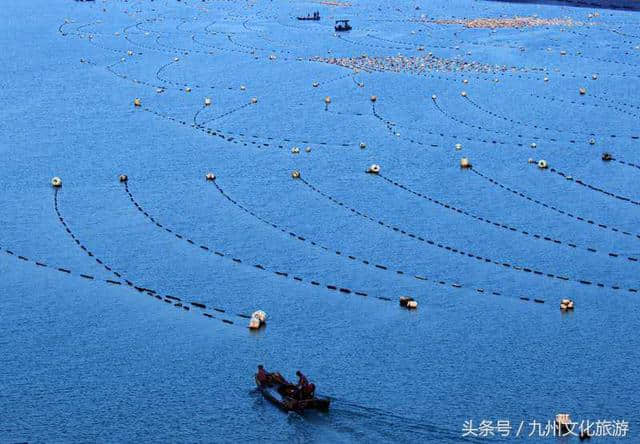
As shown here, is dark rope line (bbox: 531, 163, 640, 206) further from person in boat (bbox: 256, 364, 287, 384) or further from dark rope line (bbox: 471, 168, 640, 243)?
person in boat (bbox: 256, 364, 287, 384)

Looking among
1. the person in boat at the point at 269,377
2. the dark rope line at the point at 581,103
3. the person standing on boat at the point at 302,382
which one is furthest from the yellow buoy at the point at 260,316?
the dark rope line at the point at 581,103

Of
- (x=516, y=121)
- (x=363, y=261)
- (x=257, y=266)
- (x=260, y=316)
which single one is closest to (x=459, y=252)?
(x=363, y=261)

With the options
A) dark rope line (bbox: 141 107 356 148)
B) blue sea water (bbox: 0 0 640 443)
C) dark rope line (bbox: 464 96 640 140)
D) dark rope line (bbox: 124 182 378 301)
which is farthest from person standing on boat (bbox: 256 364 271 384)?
dark rope line (bbox: 464 96 640 140)

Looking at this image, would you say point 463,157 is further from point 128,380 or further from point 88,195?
point 128,380

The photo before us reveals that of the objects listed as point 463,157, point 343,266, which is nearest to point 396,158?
point 463,157

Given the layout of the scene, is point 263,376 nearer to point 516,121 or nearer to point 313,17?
point 516,121

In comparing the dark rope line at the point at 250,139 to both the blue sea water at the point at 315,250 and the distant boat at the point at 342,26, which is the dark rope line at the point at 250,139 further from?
the distant boat at the point at 342,26
